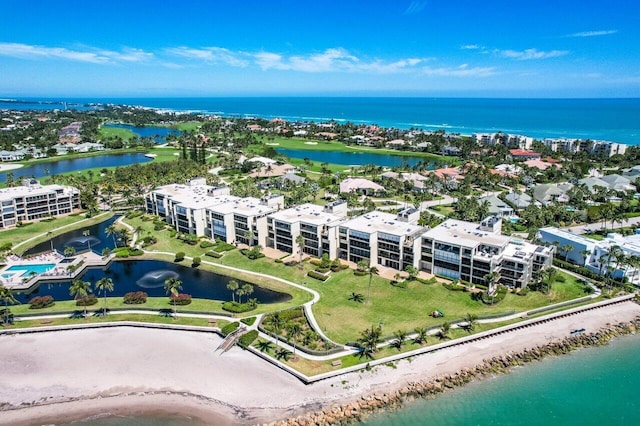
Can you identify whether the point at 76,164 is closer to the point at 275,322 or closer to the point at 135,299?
the point at 135,299

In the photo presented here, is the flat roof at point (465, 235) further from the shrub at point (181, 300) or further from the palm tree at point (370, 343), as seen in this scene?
the shrub at point (181, 300)

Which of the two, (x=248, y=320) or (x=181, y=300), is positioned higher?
(x=181, y=300)

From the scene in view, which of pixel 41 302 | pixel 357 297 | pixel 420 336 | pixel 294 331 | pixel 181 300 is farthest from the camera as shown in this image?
pixel 357 297

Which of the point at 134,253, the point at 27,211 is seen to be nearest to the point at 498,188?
the point at 134,253

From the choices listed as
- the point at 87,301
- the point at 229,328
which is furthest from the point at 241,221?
the point at 229,328

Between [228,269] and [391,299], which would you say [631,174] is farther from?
[228,269]

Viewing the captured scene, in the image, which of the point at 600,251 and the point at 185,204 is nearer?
the point at 600,251

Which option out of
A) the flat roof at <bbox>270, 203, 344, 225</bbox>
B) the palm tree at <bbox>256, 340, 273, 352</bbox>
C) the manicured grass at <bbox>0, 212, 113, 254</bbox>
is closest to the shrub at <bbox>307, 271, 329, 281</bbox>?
the flat roof at <bbox>270, 203, 344, 225</bbox>

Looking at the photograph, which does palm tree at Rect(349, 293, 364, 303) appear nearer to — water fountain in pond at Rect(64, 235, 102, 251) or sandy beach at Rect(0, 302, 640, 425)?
sandy beach at Rect(0, 302, 640, 425)
